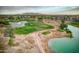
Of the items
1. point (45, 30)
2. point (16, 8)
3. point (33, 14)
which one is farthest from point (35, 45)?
point (16, 8)

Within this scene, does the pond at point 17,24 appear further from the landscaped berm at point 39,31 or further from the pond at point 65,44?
the pond at point 65,44

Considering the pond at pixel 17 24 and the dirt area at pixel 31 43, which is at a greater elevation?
the pond at pixel 17 24

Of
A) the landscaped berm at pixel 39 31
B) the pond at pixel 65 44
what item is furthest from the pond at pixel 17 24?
the pond at pixel 65 44

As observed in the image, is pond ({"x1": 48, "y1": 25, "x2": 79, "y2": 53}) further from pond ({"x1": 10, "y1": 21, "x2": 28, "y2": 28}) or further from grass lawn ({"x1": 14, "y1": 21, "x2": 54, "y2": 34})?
pond ({"x1": 10, "y1": 21, "x2": 28, "y2": 28})

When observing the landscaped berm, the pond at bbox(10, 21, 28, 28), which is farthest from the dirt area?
the pond at bbox(10, 21, 28, 28)

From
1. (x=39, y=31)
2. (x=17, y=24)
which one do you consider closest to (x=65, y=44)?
(x=39, y=31)

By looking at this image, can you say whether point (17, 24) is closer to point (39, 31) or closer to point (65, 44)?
point (39, 31)

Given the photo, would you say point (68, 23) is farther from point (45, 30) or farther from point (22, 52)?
point (22, 52)
